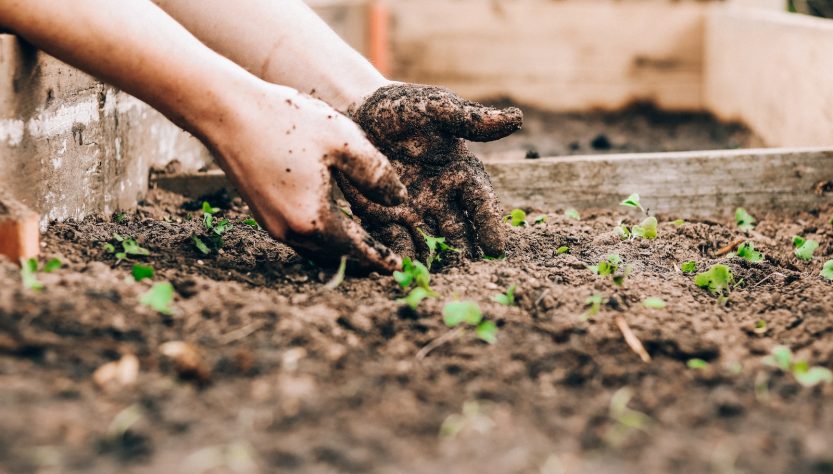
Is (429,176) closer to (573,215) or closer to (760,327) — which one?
(573,215)

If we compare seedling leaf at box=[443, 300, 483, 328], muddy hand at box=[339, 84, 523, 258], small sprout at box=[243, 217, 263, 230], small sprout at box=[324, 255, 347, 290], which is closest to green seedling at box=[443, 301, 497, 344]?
seedling leaf at box=[443, 300, 483, 328]

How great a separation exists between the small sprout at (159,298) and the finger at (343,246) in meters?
0.38

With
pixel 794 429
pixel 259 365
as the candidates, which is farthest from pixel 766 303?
pixel 259 365

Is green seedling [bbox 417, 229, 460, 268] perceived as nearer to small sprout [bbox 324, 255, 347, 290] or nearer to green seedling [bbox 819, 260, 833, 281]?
small sprout [bbox 324, 255, 347, 290]

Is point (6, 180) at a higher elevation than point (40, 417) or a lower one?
higher

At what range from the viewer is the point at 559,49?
4797mm

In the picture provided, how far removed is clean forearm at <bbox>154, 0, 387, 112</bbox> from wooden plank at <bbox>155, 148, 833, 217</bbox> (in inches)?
21.7

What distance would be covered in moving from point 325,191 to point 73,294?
20.8 inches

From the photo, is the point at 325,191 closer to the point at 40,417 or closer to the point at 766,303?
the point at 40,417

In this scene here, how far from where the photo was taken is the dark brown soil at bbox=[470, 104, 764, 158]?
12.1 feet

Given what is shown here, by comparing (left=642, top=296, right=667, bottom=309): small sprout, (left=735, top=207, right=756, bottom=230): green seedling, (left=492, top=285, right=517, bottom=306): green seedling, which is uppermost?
(left=492, top=285, right=517, bottom=306): green seedling

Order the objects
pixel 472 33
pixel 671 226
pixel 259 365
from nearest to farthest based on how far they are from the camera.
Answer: pixel 259 365
pixel 671 226
pixel 472 33

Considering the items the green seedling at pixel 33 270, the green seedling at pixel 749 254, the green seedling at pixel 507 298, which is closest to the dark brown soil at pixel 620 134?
the green seedling at pixel 749 254

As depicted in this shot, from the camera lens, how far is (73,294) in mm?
1308
